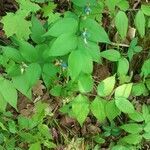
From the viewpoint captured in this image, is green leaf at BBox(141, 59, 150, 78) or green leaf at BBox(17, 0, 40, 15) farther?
green leaf at BBox(141, 59, 150, 78)

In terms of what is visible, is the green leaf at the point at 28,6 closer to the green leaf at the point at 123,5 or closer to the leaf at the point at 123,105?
the green leaf at the point at 123,5

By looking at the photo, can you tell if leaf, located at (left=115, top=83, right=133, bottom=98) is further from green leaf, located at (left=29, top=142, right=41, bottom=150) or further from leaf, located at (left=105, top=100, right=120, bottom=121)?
green leaf, located at (left=29, top=142, right=41, bottom=150)

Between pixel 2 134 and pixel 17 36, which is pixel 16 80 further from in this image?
pixel 2 134

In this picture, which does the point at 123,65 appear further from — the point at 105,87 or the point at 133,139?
the point at 133,139

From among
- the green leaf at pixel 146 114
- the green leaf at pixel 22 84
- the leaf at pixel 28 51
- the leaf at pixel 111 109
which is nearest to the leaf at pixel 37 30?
the leaf at pixel 28 51

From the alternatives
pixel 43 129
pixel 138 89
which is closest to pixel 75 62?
pixel 43 129

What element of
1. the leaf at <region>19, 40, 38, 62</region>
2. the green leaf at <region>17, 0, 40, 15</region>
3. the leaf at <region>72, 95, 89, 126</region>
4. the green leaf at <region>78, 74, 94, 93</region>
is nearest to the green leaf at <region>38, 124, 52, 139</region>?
the leaf at <region>72, 95, 89, 126</region>
